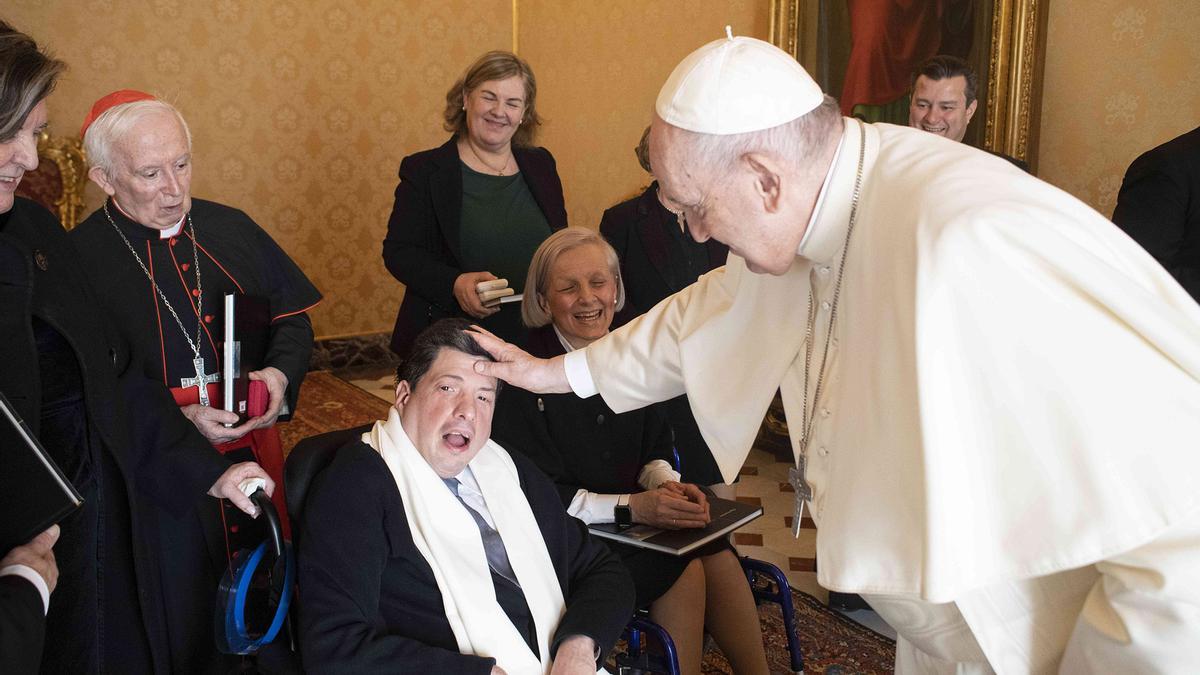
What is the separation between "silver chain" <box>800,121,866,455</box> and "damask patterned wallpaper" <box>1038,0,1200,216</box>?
3315 millimetres

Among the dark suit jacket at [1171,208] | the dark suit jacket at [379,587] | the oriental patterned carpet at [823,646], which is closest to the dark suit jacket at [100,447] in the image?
the dark suit jacket at [379,587]

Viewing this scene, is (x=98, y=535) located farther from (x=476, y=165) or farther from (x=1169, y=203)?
(x=1169, y=203)

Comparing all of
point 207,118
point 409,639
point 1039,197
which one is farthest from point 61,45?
point 1039,197

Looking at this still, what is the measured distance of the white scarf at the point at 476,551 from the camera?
233 cm

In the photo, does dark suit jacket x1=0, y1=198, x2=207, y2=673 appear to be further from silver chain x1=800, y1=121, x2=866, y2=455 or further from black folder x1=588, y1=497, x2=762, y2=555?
silver chain x1=800, y1=121, x2=866, y2=455

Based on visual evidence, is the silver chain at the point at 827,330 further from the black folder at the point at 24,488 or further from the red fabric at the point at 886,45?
the red fabric at the point at 886,45

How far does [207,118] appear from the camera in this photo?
24.2 ft

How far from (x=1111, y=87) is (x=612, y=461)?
→ 3.09 meters

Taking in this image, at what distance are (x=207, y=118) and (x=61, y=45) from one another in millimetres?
1048

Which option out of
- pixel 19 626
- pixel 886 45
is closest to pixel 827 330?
pixel 19 626

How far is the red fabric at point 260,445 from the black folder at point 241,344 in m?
0.07

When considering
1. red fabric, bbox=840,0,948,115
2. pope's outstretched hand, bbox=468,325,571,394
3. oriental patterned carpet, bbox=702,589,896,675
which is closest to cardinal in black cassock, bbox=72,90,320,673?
pope's outstretched hand, bbox=468,325,571,394

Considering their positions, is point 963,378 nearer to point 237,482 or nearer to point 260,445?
point 237,482

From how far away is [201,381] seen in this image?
2914 millimetres
